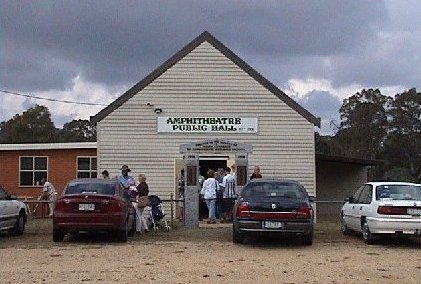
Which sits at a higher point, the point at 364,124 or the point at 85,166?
the point at 364,124

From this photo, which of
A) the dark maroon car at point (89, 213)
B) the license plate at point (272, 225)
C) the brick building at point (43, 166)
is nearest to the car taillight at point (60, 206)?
the dark maroon car at point (89, 213)

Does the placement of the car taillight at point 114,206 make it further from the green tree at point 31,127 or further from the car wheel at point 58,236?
the green tree at point 31,127

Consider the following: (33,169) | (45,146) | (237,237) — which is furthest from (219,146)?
(33,169)

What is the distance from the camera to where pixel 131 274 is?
454 inches

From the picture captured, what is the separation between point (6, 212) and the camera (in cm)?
1808

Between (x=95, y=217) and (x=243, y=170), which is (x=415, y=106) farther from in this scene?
(x=95, y=217)

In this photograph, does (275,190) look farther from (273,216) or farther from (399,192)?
(399,192)

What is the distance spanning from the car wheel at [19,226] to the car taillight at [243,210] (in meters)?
6.31

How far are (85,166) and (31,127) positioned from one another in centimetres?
3158

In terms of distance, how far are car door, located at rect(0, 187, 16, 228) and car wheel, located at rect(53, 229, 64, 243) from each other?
1.91m

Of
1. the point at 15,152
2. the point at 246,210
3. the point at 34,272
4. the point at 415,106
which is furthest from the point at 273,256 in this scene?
the point at 415,106

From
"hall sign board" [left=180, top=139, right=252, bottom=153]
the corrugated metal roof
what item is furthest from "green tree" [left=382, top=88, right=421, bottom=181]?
"hall sign board" [left=180, top=139, right=252, bottom=153]

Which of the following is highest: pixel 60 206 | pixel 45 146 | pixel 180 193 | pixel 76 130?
pixel 76 130

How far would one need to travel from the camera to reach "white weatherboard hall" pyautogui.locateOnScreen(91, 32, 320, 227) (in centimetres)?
2461
